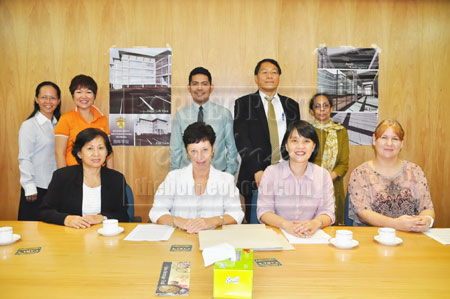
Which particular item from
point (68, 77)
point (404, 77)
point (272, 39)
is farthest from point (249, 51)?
point (68, 77)

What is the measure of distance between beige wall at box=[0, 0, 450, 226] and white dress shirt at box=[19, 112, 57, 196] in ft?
2.24

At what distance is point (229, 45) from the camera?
142 inches

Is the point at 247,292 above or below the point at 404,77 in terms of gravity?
below

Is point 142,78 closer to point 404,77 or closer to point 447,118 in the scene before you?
point 404,77

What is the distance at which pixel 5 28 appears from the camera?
3.62m

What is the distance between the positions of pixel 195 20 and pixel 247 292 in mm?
3055

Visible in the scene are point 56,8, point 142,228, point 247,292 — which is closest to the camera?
point 247,292

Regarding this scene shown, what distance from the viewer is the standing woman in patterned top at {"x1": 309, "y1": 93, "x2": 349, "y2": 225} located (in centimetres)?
309

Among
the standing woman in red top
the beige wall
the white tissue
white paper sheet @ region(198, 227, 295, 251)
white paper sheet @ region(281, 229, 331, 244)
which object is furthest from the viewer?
the beige wall

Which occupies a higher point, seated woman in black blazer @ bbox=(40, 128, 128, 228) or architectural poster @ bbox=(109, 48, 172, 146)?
architectural poster @ bbox=(109, 48, 172, 146)

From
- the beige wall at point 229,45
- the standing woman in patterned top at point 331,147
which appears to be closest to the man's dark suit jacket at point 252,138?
the standing woman in patterned top at point 331,147

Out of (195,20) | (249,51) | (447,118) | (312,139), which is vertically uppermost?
(195,20)

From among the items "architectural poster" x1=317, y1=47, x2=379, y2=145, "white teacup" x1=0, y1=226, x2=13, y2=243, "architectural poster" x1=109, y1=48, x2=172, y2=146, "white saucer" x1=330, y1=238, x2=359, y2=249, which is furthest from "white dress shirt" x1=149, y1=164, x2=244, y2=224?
"architectural poster" x1=317, y1=47, x2=379, y2=145

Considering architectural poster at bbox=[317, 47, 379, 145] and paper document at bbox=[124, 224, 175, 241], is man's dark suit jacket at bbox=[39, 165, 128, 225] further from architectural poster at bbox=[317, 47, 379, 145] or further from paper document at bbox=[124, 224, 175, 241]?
architectural poster at bbox=[317, 47, 379, 145]
